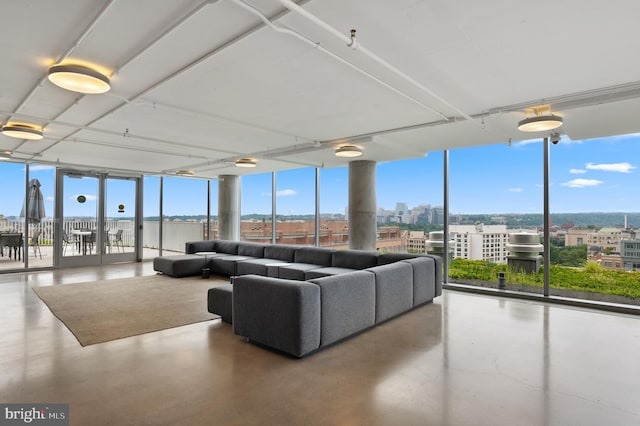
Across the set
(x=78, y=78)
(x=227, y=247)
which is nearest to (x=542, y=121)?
(x=78, y=78)

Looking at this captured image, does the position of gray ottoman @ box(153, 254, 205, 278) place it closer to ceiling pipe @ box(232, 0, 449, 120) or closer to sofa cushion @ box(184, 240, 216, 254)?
sofa cushion @ box(184, 240, 216, 254)

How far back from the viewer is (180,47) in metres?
3.06

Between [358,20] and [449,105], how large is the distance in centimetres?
200

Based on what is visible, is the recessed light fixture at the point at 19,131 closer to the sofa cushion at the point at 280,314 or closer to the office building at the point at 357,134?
the office building at the point at 357,134

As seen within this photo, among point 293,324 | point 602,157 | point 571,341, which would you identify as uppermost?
point 602,157

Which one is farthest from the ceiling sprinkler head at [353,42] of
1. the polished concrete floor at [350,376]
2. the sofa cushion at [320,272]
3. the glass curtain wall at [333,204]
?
the glass curtain wall at [333,204]

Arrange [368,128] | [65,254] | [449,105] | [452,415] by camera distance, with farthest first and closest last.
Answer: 1. [65,254]
2. [368,128]
3. [449,105]
4. [452,415]

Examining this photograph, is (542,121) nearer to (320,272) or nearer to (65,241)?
(320,272)

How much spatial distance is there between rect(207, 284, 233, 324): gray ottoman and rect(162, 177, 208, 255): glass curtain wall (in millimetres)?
8322

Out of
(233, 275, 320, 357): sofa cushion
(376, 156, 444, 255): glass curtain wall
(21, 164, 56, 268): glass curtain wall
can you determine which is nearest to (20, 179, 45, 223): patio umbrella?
(21, 164, 56, 268): glass curtain wall

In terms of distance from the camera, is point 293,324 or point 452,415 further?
point 293,324

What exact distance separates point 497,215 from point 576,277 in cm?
166

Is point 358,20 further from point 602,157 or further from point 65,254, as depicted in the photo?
point 65,254

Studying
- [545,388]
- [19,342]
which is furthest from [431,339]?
[19,342]
